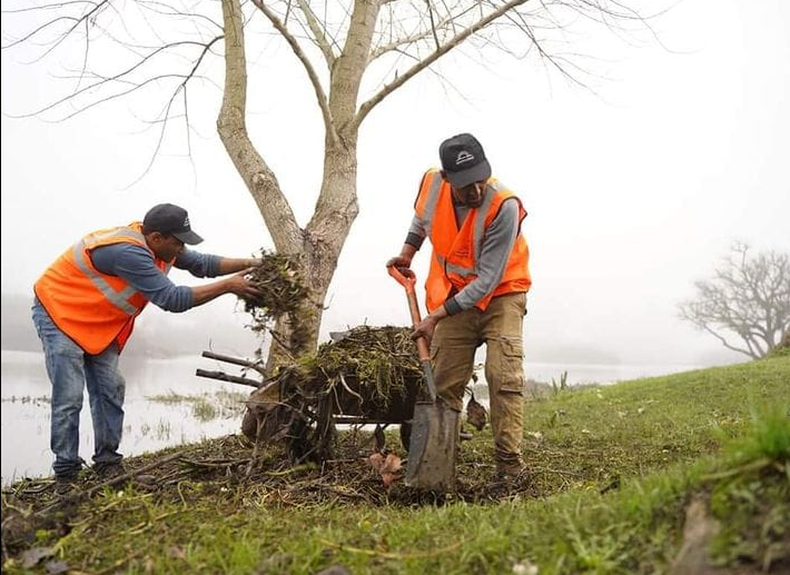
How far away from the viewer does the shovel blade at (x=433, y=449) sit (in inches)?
160

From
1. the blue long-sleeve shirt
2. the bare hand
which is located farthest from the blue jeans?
the bare hand

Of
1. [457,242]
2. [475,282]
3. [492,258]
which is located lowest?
[475,282]

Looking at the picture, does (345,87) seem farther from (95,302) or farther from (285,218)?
(95,302)

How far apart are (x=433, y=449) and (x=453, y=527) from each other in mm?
1052

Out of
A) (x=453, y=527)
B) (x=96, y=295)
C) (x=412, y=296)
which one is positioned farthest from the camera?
(x=412, y=296)

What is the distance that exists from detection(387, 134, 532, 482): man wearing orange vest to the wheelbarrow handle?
72 mm

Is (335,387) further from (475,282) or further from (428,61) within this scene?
(428,61)

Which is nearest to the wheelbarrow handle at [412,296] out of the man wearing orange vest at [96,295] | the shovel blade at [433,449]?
the shovel blade at [433,449]

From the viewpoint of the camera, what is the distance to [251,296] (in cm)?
462

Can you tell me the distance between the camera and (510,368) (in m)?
4.59

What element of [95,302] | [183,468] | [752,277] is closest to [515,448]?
[183,468]

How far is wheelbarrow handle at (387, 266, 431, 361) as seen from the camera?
450 centimetres

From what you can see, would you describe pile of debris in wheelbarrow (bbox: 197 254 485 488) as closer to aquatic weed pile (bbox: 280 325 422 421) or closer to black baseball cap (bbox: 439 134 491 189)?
aquatic weed pile (bbox: 280 325 422 421)

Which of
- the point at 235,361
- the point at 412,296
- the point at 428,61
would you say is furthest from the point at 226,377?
the point at 428,61
